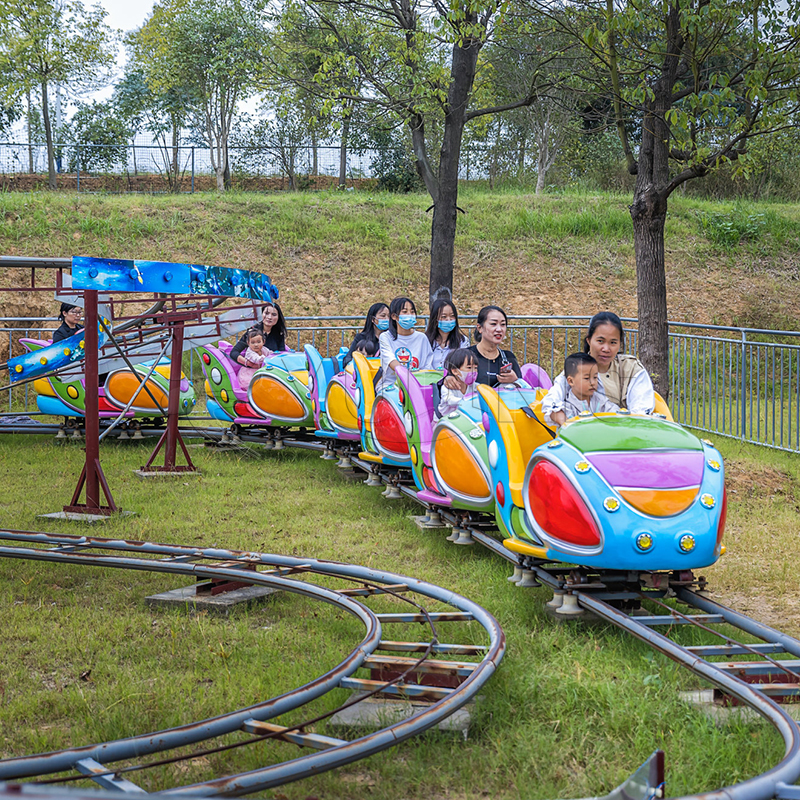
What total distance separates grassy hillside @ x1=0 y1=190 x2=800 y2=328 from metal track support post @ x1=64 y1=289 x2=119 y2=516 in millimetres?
10861

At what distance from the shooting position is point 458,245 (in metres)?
19.9

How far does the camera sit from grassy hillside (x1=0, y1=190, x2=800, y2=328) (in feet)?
59.2

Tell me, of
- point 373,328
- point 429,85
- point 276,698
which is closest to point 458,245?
point 429,85

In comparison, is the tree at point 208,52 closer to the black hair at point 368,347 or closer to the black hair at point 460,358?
the black hair at point 368,347

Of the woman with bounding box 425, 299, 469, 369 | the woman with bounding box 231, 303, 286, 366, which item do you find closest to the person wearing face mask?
the woman with bounding box 425, 299, 469, 369

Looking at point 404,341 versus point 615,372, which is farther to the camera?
point 404,341

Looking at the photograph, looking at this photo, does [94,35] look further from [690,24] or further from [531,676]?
[531,676]

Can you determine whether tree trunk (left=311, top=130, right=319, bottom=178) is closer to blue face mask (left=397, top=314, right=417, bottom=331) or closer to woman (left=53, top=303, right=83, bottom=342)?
woman (left=53, top=303, right=83, bottom=342)

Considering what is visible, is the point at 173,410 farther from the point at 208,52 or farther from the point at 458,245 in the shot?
the point at 208,52

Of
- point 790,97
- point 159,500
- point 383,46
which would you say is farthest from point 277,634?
point 383,46

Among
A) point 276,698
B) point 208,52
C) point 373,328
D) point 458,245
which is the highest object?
point 208,52

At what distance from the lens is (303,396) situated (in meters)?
9.30

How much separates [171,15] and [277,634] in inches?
1013

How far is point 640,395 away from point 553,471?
3.53 ft
